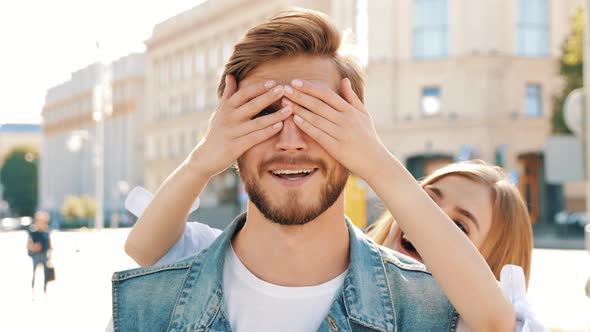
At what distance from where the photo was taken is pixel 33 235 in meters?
17.3

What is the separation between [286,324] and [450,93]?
39.2 m

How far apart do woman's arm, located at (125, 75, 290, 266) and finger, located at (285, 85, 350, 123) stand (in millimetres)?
53

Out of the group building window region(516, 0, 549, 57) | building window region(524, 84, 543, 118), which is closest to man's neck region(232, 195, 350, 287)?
building window region(524, 84, 543, 118)

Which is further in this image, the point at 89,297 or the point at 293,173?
the point at 89,297

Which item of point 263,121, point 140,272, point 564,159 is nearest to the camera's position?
point 263,121

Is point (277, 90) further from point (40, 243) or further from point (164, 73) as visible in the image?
point (164, 73)

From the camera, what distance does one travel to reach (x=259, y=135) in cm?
247

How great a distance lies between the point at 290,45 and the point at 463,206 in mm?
1619

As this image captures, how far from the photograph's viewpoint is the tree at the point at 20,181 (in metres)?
115

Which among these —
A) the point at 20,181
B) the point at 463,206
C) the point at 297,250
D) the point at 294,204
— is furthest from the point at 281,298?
the point at 20,181

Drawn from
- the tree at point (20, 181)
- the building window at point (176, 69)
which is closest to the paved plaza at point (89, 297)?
the building window at point (176, 69)

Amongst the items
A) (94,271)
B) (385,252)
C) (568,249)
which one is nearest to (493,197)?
(385,252)

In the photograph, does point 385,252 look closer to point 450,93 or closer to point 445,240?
point 445,240

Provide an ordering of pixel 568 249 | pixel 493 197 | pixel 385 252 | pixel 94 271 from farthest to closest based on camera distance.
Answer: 1. pixel 568 249
2. pixel 94 271
3. pixel 493 197
4. pixel 385 252
